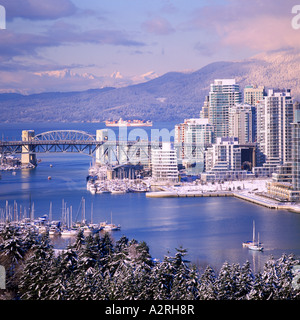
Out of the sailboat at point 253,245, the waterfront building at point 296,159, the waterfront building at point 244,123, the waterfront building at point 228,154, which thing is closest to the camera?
the sailboat at point 253,245

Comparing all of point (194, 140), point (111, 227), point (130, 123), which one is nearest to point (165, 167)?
point (194, 140)

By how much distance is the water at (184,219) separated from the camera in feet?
19.6

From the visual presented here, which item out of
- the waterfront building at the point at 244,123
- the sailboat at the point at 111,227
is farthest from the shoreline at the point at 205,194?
the waterfront building at the point at 244,123

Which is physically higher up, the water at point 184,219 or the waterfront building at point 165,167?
the waterfront building at point 165,167

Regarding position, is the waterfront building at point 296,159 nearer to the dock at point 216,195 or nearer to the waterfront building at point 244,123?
the dock at point 216,195

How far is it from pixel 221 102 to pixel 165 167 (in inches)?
236

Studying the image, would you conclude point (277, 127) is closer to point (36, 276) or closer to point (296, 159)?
point (296, 159)

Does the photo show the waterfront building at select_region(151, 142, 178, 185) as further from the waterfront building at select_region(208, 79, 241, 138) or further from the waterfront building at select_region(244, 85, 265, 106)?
the waterfront building at select_region(244, 85, 265, 106)

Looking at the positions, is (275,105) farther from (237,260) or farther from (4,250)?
(4,250)

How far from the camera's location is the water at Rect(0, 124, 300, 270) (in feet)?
19.6

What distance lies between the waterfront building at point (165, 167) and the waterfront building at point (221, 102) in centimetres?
533

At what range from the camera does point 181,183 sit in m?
12.6

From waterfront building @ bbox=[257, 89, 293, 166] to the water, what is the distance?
439cm
